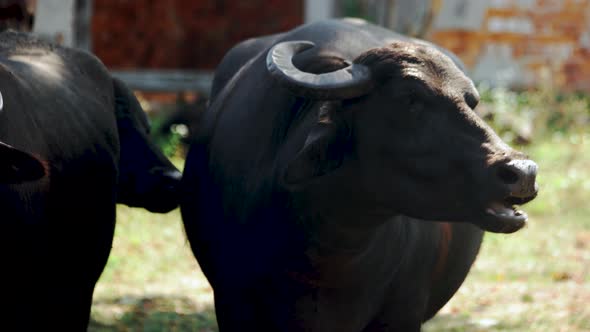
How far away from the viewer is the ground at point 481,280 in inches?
277

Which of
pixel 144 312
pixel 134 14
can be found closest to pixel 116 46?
pixel 134 14

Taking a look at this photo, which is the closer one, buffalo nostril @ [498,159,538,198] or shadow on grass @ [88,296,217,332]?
buffalo nostril @ [498,159,538,198]

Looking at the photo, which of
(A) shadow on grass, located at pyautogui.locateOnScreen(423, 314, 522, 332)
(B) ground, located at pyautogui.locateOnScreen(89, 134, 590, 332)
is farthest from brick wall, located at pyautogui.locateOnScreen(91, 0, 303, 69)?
(A) shadow on grass, located at pyautogui.locateOnScreen(423, 314, 522, 332)

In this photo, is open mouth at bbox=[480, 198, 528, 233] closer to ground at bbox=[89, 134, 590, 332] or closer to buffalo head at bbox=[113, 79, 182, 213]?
buffalo head at bbox=[113, 79, 182, 213]

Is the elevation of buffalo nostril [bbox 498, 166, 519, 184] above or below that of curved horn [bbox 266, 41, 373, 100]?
below

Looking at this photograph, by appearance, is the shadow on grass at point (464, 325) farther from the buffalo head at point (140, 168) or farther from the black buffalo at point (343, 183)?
the buffalo head at point (140, 168)

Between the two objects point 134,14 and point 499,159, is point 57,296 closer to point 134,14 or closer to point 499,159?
point 499,159

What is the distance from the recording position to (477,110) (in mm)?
11797

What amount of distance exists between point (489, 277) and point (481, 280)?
118mm

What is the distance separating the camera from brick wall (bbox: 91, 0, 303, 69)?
15336 mm

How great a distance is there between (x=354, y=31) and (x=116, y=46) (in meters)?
10.8

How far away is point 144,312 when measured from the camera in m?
7.22

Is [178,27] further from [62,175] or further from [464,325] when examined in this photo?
[62,175]

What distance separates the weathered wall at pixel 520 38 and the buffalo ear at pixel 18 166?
12.6 m
